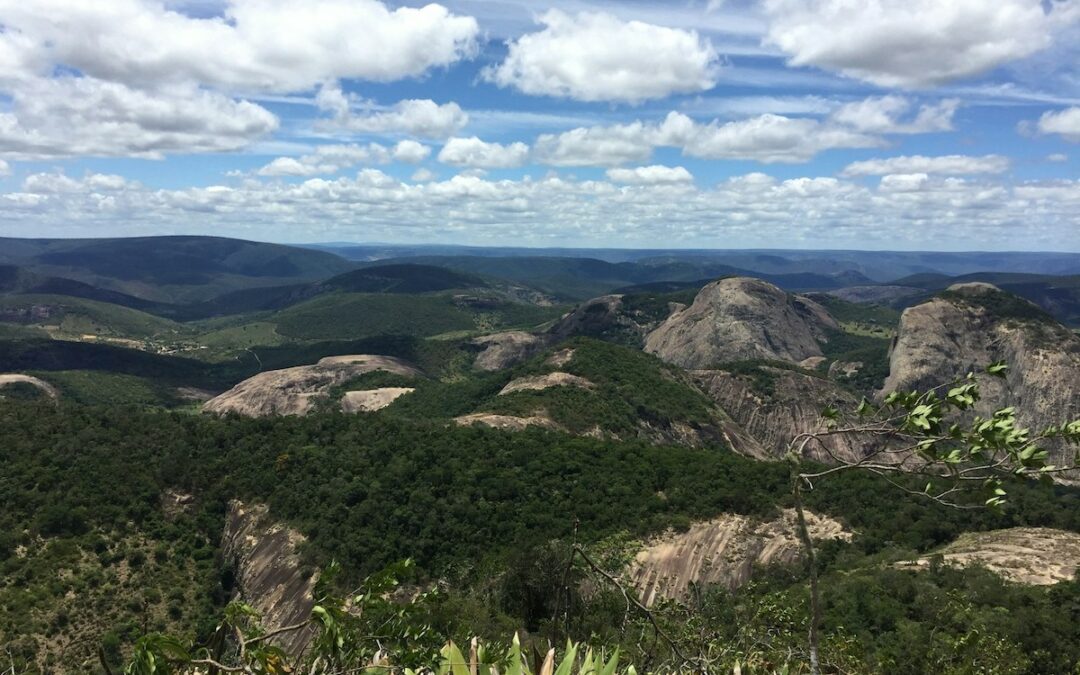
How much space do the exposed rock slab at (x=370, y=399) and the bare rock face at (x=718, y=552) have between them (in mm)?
96672

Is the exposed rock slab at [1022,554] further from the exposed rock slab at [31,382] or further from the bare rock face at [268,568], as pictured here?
the exposed rock slab at [31,382]

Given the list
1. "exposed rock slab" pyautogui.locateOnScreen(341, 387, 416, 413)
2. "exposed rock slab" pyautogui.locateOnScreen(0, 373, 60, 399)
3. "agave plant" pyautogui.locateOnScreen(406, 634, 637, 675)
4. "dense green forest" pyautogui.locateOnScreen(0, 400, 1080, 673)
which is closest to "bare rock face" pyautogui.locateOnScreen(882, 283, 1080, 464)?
"dense green forest" pyautogui.locateOnScreen(0, 400, 1080, 673)

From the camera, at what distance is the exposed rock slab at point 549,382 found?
10644 cm

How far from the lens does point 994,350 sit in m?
150

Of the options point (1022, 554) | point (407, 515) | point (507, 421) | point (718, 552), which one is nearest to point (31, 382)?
point (507, 421)

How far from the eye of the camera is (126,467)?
68438mm

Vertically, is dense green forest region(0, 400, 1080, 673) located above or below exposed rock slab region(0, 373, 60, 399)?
above

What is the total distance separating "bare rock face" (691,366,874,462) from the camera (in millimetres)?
124875

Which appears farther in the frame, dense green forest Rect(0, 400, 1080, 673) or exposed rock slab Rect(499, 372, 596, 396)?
exposed rock slab Rect(499, 372, 596, 396)

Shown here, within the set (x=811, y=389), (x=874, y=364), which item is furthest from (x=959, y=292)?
(x=811, y=389)

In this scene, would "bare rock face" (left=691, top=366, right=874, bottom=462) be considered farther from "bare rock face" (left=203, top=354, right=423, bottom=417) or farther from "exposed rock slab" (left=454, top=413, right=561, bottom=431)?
"bare rock face" (left=203, top=354, right=423, bottom=417)

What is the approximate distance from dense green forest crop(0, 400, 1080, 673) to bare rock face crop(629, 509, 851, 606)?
1931mm

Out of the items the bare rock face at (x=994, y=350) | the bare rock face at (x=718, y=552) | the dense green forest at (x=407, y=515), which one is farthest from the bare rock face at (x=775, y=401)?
the bare rock face at (x=718, y=552)

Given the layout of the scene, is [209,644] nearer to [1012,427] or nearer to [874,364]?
[1012,427]
